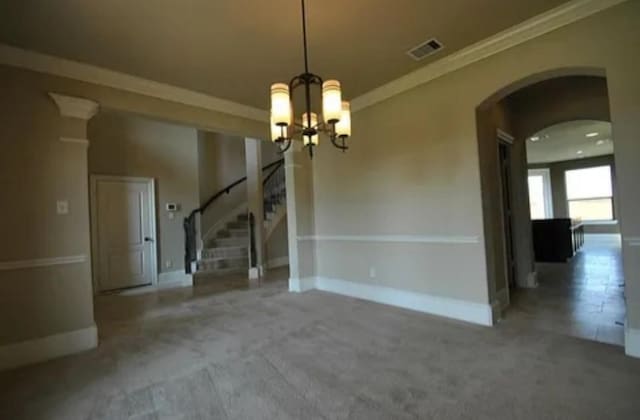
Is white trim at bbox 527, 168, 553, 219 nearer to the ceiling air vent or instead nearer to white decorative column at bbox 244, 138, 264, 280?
white decorative column at bbox 244, 138, 264, 280

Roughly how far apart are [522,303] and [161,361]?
13.6 ft

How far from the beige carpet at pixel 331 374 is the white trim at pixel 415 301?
0.18 meters

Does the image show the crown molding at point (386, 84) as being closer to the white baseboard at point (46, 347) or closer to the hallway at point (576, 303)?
the white baseboard at point (46, 347)

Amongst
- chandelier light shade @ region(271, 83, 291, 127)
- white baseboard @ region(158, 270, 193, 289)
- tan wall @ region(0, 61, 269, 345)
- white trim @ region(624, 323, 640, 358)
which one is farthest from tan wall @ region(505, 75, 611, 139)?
white baseboard @ region(158, 270, 193, 289)

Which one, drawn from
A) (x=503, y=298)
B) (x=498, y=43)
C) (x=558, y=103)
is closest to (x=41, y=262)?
(x=498, y=43)

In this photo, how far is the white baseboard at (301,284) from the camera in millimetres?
5086

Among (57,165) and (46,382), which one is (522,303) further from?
(57,165)

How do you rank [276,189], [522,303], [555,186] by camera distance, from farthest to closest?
1. [555,186]
2. [276,189]
3. [522,303]

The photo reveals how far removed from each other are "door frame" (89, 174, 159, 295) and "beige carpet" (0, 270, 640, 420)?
7.71 ft

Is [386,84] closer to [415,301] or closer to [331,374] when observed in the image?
[415,301]

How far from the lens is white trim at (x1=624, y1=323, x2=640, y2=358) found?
2418mm

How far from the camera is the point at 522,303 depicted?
395 cm

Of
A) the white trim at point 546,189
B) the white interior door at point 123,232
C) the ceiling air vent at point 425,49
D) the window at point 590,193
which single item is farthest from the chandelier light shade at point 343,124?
the window at point 590,193

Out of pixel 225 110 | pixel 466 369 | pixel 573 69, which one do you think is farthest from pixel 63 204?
pixel 573 69
